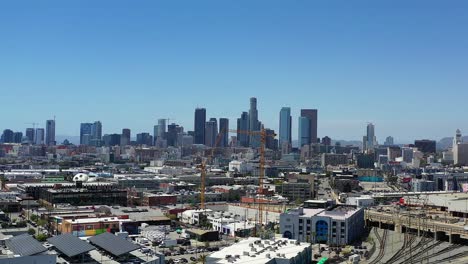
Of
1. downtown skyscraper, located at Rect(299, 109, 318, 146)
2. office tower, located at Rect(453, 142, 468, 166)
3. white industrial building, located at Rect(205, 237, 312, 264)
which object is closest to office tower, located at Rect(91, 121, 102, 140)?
downtown skyscraper, located at Rect(299, 109, 318, 146)

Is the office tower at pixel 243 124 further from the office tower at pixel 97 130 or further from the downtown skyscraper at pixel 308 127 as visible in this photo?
the office tower at pixel 97 130

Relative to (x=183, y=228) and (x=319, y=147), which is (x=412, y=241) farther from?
(x=319, y=147)

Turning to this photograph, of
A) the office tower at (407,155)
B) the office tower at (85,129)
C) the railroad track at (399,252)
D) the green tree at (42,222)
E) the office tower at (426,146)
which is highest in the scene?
the office tower at (85,129)

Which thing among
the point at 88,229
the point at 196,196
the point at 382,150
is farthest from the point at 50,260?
the point at 382,150

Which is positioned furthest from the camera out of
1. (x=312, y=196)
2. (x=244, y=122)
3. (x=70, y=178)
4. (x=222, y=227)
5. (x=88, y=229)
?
(x=244, y=122)

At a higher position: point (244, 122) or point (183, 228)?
point (244, 122)

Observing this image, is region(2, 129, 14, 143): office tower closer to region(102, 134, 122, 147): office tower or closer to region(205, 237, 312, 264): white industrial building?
region(102, 134, 122, 147): office tower

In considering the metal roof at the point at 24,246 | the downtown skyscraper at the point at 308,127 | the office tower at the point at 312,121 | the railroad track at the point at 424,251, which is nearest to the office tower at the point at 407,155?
the office tower at the point at 312,121
